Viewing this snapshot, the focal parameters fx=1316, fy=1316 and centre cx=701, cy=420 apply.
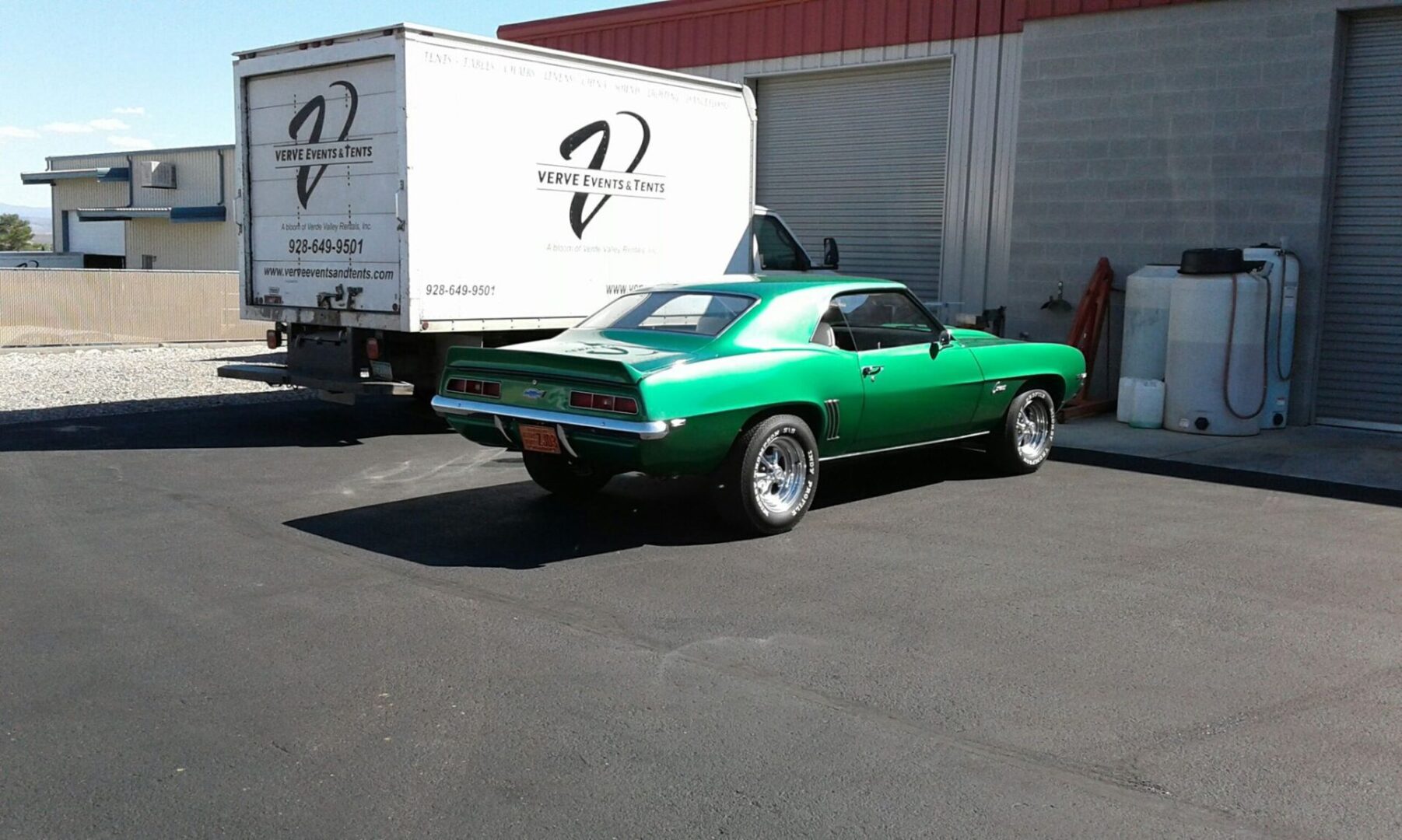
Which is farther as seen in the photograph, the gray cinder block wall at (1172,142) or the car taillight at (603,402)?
the gray cinder block wall at (1172,142)

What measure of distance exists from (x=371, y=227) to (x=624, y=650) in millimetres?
6580

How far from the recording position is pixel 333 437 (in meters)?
11.7

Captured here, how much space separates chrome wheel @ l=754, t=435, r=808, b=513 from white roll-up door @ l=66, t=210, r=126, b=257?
147 feet

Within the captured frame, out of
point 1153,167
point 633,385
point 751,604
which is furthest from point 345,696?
point 1153,167

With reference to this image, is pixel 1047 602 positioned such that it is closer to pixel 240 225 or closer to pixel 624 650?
pixel 624 650

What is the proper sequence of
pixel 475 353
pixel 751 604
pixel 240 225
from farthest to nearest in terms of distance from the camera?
pixel 240 225 → pixel 475 353 → pixel 751 604

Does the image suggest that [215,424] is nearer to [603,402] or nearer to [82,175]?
[603,402]

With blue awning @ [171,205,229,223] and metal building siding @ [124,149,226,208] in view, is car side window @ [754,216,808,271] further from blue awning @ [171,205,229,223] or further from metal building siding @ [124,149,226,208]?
metal building siding @ [124,149,226,208]

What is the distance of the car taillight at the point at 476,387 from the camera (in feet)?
25.7

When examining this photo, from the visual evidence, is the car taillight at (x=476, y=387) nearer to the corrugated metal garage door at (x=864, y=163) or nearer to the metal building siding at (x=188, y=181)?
the corrugated metal garage door at (x=864, y=163)

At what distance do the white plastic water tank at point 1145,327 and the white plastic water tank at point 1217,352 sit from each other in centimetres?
44

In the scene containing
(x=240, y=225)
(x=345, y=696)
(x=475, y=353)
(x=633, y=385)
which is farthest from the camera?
(x=240, y=225)

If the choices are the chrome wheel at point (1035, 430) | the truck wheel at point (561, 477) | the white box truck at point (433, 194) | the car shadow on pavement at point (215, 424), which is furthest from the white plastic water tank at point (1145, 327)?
the car shadow on pavement at point (215, 424)

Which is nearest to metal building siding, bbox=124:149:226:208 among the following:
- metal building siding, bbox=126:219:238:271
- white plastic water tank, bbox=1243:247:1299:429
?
metal building siding, bbox=126:219:238:271
